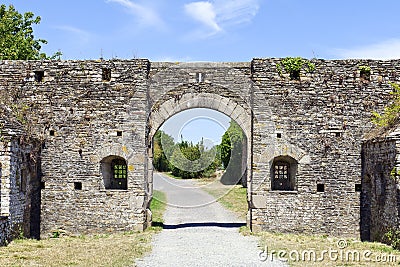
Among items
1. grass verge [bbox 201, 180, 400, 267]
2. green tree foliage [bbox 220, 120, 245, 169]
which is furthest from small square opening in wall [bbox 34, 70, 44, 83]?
green tree foliage [bbox 220, 120, 245, 169]

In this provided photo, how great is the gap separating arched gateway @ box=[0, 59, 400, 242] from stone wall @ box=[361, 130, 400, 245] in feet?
0.78

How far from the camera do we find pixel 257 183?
1231 cm

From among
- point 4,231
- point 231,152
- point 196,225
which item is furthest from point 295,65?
point 231,152

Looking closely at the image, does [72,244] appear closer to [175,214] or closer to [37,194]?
[37,194]

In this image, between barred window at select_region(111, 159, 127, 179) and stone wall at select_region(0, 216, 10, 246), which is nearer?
stone wall at select_region(0, 216, 10, 246)

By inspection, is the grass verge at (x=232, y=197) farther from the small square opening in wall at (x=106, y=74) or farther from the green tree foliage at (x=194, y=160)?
the small square opening in wall at (x=106, y=74)

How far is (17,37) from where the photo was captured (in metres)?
20.8

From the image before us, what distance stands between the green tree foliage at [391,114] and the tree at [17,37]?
45.2 ft

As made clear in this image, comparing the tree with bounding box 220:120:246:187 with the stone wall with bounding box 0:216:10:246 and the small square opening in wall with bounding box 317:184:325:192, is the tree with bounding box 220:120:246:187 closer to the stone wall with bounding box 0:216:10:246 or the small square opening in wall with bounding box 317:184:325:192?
the small square opening in wall with bounding box 317:184:325:192

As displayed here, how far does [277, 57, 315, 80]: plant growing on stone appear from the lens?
12.5 m

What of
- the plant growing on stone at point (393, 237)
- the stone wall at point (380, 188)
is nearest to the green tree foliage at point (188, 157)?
the stone wall at point (380, 188)

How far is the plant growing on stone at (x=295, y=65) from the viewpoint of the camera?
12.5 meters

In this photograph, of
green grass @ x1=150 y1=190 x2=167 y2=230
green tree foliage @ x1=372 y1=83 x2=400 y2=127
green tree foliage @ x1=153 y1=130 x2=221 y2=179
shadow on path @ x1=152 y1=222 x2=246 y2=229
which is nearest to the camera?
green tree foliage @ x1=372 y1=83 x2=400 y2=127

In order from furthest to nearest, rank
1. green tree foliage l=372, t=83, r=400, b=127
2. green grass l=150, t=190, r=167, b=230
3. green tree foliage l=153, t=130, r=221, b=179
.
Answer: green tree foliage l=153, t=130, r=221, b=179 → green grass l=150, t=190, r=167, b=230 → green tree foliage l=372, t=83, r=400, b=127
